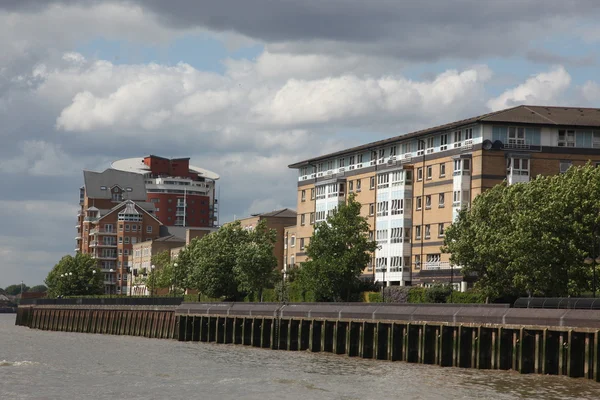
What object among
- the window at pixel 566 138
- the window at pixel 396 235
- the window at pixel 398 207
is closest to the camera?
the window at pixel 566 138

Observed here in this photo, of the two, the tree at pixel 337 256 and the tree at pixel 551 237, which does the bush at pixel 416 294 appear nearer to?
the tree at pixel 337 256

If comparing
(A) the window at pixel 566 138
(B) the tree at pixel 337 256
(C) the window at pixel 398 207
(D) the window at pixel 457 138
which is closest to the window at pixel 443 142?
(D) the window at pixel 457 138

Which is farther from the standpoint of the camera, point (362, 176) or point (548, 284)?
point (362, 176)

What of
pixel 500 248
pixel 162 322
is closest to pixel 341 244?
pixel 162 322

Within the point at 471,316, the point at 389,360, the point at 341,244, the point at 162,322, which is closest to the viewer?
the point at 471,316

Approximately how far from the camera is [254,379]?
6506 cm

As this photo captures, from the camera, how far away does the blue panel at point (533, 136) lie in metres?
120

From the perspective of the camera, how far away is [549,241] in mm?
85938

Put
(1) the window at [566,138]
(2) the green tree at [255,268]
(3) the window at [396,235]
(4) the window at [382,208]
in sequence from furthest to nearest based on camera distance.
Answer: (2) the green tree at [255,268]
(4) the window at [382,208]
(3) the window at [396,235]
(1) the window at [566,138]

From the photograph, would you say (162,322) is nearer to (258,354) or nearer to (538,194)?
(258,354)

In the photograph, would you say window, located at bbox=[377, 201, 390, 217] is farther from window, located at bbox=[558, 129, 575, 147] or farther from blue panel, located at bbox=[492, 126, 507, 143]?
window, located at bbox=[558, 129, 575, 147]

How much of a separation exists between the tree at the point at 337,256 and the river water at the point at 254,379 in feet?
99.5

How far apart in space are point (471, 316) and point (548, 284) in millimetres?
16621

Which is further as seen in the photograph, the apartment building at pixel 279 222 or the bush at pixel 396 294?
the apartment building at pixel 279 222
